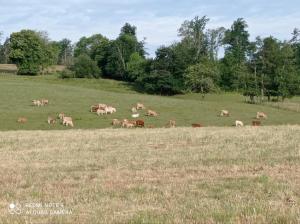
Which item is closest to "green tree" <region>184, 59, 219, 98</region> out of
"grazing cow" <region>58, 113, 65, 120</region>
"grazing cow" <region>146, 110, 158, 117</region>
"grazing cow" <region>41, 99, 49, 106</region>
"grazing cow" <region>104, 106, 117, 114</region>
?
"grazing cow" <region>41, 99, 49, 106</region>

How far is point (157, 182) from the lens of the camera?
12.0m

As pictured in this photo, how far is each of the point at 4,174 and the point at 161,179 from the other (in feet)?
14.9

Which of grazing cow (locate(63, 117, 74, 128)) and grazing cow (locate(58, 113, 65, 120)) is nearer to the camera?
grazing cow (locate(63, 117, 74, 128))

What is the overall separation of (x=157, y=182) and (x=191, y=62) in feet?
327

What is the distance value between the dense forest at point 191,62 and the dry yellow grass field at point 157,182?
7083cm

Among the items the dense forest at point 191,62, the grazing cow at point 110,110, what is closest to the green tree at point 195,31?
the dense forest at point 191,62

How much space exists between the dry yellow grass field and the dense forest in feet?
232

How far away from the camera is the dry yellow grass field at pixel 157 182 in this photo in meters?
8.03

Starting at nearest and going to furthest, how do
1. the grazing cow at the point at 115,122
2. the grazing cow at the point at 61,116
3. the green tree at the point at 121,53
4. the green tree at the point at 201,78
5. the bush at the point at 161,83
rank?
the grazing cow at the point at 115,122
the grazing cow at the point at 61,116
the green tree at the point at 201,78
the bush at the point at 161,83
the green tree at the point at 121,53

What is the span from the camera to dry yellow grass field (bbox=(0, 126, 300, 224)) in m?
8.03

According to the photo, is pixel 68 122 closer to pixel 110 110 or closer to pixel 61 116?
Answer: pixel 61 116

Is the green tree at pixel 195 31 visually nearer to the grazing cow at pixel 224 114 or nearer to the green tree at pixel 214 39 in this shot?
the green tree at pixel 214 39

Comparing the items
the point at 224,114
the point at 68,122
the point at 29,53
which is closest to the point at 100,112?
the point at 68,122

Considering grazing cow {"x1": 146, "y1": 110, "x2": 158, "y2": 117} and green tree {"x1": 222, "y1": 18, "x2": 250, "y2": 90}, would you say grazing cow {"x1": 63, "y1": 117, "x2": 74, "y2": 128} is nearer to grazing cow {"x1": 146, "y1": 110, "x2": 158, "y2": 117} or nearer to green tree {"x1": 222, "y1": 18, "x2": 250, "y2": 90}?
grazing cow {"x1": 146, "y1": 110, "x2": 158, "y2": 117}
